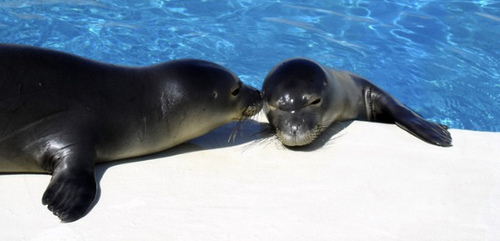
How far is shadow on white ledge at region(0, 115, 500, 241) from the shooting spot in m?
2.81

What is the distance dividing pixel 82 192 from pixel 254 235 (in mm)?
870

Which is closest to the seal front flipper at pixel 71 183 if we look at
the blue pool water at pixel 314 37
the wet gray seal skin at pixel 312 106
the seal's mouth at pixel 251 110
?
the seal's mouth at pixel 251 110

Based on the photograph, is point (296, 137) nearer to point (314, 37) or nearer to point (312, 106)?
point (312, 106)

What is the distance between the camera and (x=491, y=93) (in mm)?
6738

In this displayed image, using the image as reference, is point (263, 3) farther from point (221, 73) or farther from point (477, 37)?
point (221, 73)

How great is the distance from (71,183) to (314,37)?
18.1 feet

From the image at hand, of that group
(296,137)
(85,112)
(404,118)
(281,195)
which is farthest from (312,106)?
(85,112)

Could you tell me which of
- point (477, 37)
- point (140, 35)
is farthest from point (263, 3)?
point (477, 37)

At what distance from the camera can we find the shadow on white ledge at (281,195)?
2807 mm

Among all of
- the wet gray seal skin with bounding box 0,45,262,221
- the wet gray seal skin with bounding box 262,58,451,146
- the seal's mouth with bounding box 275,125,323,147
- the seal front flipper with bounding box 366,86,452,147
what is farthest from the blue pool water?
the wet gray seal skin with bounding box 0,45,262,221

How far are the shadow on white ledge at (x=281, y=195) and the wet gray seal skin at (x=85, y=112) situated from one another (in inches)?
4.1

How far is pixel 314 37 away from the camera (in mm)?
8094

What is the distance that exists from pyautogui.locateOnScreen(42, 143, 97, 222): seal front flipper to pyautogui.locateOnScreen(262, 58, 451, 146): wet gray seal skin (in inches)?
53.0

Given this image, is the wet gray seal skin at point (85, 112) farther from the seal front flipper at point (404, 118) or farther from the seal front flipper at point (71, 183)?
the seal front flipper at point (404, 118)
